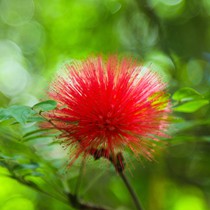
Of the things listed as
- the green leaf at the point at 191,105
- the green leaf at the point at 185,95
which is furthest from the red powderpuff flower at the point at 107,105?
the green leaf at the point at 191,105

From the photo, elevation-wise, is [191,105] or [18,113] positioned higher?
[191,105]

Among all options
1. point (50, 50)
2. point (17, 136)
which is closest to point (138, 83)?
point (17, 136)

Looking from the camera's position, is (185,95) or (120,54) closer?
(185,95)

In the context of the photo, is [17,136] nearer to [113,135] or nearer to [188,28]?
[113,135]

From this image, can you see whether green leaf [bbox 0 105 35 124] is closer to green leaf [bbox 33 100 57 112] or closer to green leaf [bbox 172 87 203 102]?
green leaf [bbox 33 100 57 112]

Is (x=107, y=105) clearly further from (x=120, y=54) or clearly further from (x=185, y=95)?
(x=120, y=54)

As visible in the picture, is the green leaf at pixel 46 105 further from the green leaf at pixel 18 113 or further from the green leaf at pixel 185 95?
the green leaf at pixel 185 95

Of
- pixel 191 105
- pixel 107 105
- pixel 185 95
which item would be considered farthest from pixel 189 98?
pixel 107 105
